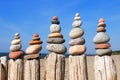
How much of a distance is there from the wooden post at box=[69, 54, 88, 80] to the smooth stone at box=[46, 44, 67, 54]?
0.21 metres

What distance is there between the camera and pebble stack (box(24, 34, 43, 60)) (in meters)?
4.95

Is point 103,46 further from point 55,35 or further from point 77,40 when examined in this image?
point 55,35

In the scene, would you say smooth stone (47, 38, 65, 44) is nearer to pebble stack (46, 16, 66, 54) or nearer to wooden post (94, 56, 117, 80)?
pebble stack (46, 16, 66, 54)

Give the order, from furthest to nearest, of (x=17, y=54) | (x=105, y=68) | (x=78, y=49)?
(x=17, y=54)
(x=78, y=49)
(x=105, y=68)

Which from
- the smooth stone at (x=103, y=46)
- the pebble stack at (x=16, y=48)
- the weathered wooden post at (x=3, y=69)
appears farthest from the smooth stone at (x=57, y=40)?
the weathered wooden post at (x=3, y=69)

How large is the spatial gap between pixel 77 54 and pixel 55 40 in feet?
1.23

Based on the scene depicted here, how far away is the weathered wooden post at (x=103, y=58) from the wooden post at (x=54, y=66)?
53cm

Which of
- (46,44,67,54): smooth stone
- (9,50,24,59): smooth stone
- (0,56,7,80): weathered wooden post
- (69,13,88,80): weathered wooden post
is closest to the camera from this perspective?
(69,13,88,80): weathered wooden post

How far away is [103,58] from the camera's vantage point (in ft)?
15.0

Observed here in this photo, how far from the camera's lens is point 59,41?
4.79 meters

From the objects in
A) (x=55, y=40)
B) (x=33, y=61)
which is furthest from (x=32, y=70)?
(x=55, y=40)

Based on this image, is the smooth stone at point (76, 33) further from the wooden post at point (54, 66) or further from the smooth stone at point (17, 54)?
the smooth stone at point (17, 54)

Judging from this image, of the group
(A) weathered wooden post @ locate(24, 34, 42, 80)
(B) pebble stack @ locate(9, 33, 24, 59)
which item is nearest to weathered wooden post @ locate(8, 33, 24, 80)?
(B) pebble stack @ locate(9, 33, 24, 59)

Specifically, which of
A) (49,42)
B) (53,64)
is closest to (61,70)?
(53,64)
